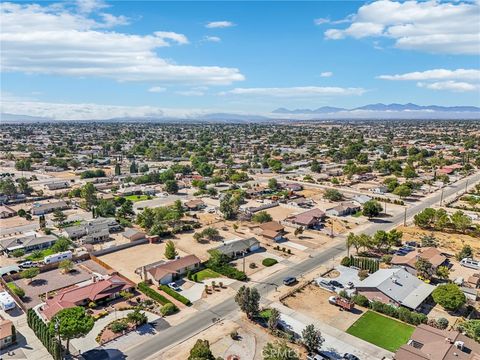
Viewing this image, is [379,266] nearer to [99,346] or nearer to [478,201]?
[99,346]

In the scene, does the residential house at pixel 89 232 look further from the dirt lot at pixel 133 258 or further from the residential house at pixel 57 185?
the residential house at pixel 57 185

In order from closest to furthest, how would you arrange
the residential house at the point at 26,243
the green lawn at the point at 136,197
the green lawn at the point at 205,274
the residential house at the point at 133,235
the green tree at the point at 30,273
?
the green tree at the point at 30,273
the green lawn at the point at 205,274
the residential house at the point at 26,243
the residential house at the point at 133,235
the green lawn at the point at 136,197

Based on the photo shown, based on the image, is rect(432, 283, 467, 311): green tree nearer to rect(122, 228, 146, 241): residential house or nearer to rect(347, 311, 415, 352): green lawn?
rect(347, 311, 415, 352): green lawn

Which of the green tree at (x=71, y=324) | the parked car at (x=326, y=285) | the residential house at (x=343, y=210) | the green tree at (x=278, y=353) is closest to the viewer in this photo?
the green tree at (x=278, y=353)

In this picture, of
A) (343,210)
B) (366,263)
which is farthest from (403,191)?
(366,263)


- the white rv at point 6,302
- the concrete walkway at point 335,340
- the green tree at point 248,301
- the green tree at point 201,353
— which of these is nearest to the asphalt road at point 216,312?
the green tree at point 248,301

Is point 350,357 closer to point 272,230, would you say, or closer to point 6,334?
point 6,334

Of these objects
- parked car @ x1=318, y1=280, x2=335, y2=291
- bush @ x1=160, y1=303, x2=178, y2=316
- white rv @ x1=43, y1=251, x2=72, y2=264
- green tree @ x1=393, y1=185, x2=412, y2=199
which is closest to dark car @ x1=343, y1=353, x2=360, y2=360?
parked car @ x1=318, y1=280, x2=335, y2=291
